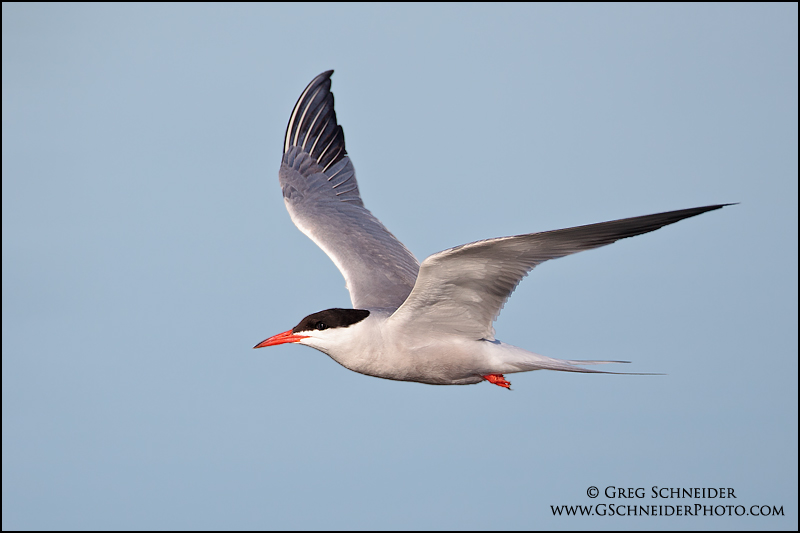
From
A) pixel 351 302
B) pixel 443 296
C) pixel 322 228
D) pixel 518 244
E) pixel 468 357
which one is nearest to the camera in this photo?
pixel 518 244

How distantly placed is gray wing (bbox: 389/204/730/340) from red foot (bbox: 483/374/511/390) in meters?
0.59

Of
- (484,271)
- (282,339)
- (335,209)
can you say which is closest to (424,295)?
(484,271)

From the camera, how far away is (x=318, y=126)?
1216 cm

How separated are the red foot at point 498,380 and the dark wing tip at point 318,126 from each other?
4614mm

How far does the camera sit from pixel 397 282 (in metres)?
10.0

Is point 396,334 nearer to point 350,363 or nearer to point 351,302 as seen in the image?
point 350,363

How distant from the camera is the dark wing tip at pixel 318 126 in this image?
12070 mm

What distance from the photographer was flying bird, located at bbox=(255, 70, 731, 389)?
6926mm

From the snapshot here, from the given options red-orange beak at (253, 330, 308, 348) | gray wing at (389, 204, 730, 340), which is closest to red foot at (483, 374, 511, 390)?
gray wing at (389, 204, 730, 340)

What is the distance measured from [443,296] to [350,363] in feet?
3.98

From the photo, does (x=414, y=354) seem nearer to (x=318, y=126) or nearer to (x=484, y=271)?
(x=484, y=271)

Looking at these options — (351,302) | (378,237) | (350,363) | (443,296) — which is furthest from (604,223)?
(378,237)

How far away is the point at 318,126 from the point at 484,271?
17.9 ft

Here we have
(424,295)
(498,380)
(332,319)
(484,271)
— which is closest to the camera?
(484,271)
